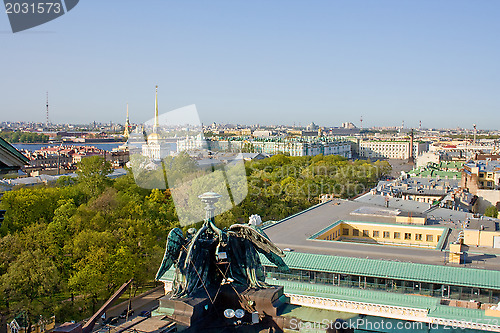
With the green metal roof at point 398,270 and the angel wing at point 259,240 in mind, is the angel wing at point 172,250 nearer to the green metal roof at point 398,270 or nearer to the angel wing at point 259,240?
the angel wing at point 259,240

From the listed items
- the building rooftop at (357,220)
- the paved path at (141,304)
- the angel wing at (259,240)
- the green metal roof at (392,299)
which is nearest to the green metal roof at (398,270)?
the building rooftop at (357,220)

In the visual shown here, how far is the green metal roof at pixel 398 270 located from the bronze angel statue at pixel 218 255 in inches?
255

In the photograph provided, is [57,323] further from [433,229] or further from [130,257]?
[433,229]

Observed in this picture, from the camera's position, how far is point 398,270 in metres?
18.0

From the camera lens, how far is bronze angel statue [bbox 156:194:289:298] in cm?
1225

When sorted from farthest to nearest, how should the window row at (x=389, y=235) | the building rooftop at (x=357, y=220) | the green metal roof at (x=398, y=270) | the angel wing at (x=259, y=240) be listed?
the window row at (x=389, y=235) < the building rooftop at (x=357, y=220) < the green metal roof at (x=398, y=270) < the angel wing at (x=259, y=240)

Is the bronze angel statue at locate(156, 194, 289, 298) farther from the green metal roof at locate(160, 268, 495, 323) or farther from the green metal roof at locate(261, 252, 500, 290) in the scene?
the green metal roof at locate(261, 252, 500, 290)

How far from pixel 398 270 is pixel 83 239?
1676cm

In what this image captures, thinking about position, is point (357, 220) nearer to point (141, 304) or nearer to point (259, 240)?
point (141, 304)

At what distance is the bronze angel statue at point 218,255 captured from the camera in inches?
482

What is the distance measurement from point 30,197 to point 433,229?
2702 cm

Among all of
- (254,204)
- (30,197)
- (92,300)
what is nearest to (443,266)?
(92,300)

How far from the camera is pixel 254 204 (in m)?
42.2

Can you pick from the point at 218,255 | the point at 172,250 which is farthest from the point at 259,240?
the point at 172,250
